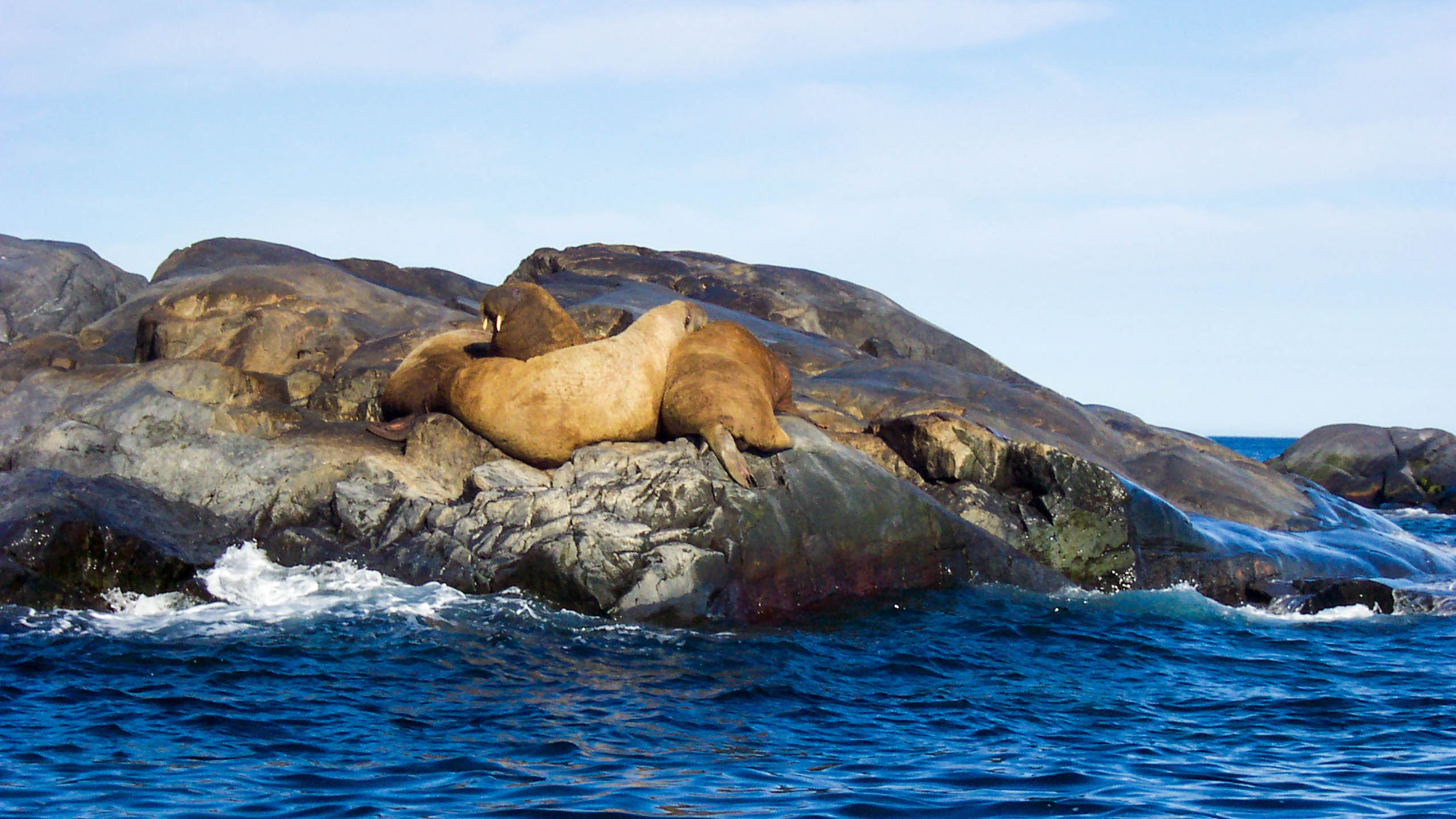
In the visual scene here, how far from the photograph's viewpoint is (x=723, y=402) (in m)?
11.7

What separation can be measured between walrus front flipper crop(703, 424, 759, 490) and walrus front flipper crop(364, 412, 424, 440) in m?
2.76

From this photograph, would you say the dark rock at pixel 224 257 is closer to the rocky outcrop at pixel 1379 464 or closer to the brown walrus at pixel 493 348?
the brown walrus at pixel 493 348

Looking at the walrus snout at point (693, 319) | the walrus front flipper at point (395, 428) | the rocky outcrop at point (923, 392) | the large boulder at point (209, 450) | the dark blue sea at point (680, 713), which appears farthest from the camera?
the rocky outcrop at point (923, 392)

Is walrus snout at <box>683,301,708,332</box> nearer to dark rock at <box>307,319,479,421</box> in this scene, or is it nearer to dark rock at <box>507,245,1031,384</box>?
dark rock at <box>307,319,479,421</box>

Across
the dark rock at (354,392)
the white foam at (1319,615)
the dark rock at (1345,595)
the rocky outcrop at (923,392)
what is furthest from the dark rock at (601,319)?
the dark rock at (1345,595)

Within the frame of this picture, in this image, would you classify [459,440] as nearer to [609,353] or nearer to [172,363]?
[609,353]

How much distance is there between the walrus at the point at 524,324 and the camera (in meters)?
12.0

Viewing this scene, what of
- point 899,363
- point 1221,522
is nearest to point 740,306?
point 899,363

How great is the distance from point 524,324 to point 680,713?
5050 mm

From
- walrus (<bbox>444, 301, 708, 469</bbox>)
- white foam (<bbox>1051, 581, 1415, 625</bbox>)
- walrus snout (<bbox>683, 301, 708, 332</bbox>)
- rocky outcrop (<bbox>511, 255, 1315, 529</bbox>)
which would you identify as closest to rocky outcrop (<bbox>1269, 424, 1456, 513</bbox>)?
rocky outcrop (<bbox>511, 255, 1315, 529</bbox>)

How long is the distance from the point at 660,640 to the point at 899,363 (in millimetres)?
10422

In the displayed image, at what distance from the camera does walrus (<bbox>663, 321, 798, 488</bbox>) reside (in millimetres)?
11539

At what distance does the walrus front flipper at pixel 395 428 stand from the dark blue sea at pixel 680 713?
5.56 feet

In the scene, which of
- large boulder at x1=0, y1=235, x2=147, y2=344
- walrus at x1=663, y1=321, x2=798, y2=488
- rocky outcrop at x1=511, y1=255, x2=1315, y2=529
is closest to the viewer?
walrus at x1=663, y1=321, x2=798, y2=488
